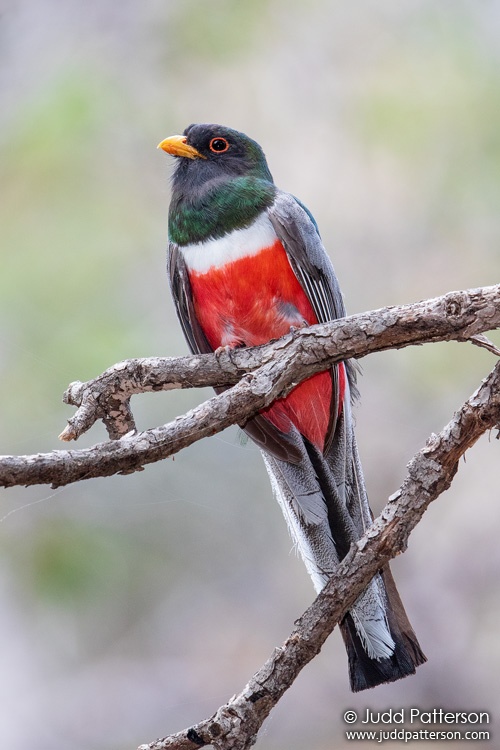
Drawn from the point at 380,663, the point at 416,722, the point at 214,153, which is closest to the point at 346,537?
the point at 380,663

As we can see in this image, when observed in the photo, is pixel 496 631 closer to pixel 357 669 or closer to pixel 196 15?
pixel 357 669

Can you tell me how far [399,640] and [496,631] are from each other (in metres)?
2.31

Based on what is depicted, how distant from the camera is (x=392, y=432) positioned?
490 cm

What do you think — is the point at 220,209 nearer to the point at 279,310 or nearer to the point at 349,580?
the point at 279,310

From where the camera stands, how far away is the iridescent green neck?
305 centimetres

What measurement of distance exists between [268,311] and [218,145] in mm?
804

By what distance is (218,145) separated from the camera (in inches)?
132

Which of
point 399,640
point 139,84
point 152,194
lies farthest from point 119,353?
point 399,640

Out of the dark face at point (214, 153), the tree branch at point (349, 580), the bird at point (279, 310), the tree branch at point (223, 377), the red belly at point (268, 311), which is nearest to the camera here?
the tree branch at point (223, 377)

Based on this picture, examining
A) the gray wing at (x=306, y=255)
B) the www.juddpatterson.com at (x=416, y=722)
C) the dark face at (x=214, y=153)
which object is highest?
the dark face at (x=214, y=153)

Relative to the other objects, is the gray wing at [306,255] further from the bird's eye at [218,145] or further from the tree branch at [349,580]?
the tree branch at [349,580]

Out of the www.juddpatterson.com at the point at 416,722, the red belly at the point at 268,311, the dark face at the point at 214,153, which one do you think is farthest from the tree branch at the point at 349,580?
the www.juddpatterson.com at the point at 416,722

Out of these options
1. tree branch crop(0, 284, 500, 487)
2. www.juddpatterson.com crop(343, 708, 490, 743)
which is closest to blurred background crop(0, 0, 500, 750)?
www.juddpatterson.com crop(343, 708, 490, 743)

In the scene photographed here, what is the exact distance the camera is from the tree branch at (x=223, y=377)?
1932 millimetres
